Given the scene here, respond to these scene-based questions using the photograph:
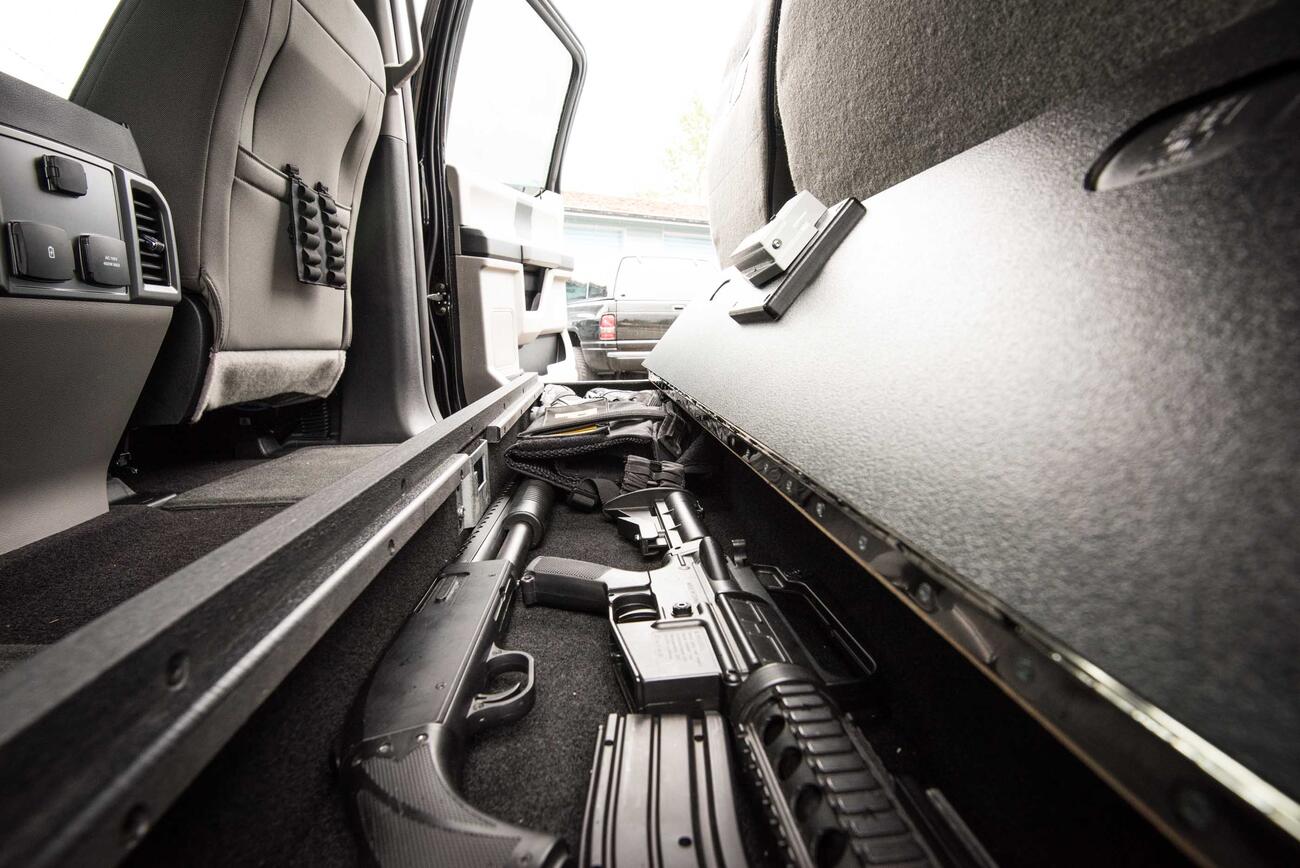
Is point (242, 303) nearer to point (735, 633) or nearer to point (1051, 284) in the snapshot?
point (735, 633)

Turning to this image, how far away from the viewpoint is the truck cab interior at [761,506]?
29 centimetres

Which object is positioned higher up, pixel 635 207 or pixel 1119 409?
pixel 635 207

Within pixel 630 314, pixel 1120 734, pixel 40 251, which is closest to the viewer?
pixel 1120 734

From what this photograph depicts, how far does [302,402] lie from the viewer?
177cm

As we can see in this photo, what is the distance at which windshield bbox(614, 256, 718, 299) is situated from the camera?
4348 mm

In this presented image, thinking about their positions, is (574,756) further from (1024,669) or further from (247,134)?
(247,134)

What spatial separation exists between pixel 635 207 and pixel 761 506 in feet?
37.0

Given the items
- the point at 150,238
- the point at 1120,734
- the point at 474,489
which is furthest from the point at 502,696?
the point at 150,238

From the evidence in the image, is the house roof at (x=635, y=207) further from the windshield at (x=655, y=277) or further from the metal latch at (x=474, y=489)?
the metal latch at (x=474, y=489)

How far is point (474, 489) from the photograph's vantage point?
115 centimetres

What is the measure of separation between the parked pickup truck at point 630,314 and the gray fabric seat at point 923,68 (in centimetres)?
272

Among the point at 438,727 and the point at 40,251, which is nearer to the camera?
the point at 438,727

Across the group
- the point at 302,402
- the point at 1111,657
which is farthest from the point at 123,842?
the point at 302,402

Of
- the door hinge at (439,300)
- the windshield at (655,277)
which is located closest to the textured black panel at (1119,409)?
the door hinge at (439,300)
